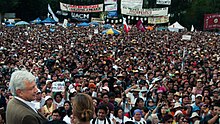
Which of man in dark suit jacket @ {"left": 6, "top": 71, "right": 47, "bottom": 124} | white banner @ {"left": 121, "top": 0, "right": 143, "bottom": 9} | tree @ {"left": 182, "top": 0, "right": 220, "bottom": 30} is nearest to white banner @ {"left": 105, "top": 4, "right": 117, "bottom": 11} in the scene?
white banner @ {"left": 121, "top": 0, "right": 143, "bottom": 9}

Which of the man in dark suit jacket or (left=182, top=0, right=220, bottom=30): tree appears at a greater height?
the man in dark suit jacket

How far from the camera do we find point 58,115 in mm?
6629

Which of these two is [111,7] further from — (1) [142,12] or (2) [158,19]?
(1) [142,12]

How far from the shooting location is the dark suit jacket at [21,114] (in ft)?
9.34

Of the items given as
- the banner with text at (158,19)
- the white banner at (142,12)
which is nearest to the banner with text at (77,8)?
the banner with text at (158,19)

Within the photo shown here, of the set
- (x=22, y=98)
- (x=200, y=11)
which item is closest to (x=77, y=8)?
(x=200, y=11)

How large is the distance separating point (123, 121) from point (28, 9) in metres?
69.1

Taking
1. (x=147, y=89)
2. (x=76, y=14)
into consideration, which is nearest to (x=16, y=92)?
(x=147, y=89)

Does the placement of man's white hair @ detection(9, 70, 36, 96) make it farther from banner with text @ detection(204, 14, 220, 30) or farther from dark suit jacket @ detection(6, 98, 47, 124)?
banner with text @ detection(204, 14, 220, 30)

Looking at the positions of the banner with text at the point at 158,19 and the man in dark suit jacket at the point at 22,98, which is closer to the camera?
the man in dark suit jacket at the point at 22,98

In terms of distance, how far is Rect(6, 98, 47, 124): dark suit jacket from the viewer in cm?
285

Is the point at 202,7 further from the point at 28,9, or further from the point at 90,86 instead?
the point at 90,86

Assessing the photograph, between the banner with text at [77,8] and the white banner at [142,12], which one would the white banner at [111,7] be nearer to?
the banner with text at [77,8]

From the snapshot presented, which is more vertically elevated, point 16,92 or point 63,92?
point 16,92
